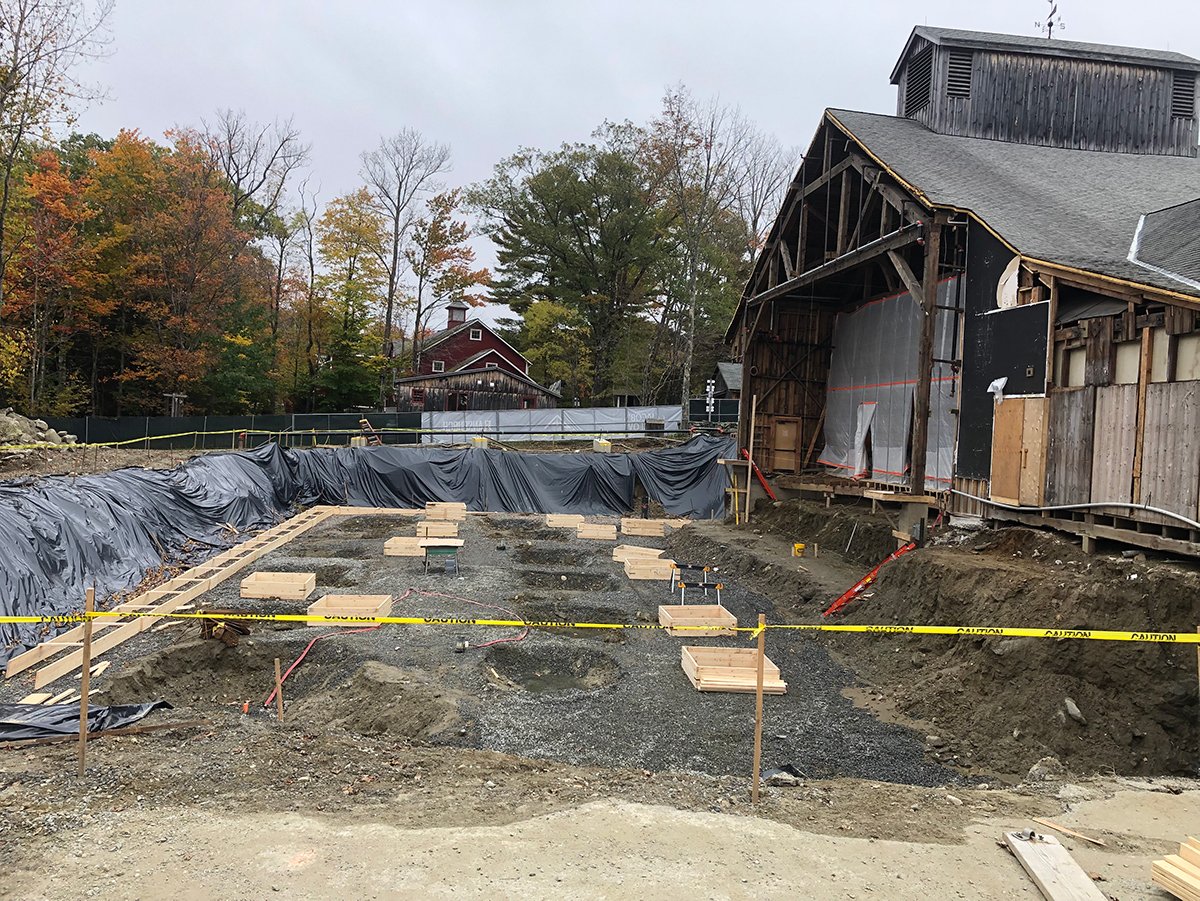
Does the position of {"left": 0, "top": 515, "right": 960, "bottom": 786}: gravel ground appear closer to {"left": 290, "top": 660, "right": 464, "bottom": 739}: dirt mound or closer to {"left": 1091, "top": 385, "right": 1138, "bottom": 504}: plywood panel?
{"left": 290, "top": 660, "right": 464, "bottom": 739}: dirt mound

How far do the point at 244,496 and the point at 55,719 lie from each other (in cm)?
1425

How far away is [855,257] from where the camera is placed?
1551 cm

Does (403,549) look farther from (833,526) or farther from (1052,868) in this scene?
(1052,868)

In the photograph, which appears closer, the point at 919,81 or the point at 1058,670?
the point at 1058,670

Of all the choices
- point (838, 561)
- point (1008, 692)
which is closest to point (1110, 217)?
point (838, 561)

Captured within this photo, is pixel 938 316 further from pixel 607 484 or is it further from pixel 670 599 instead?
pixel 607 484

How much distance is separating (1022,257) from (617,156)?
110ft

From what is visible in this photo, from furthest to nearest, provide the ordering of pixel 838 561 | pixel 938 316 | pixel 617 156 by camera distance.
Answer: pixel 617 156 < pixel 838 561 < pixel 938 316

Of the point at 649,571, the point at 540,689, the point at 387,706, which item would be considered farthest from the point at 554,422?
the point at 387,706

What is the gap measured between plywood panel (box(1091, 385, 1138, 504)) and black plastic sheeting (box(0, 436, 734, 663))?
45.3ft

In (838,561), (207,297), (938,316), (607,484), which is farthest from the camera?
(207,297)

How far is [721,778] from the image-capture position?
251 inches

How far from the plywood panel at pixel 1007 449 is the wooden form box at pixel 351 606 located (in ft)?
32.2

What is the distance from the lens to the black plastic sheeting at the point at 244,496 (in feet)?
37.2
